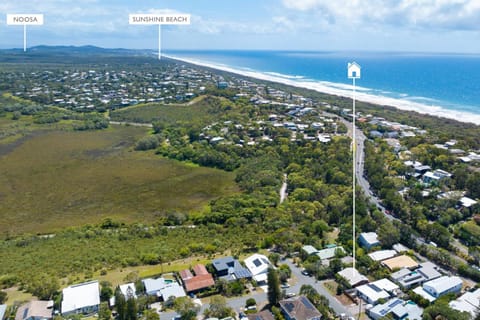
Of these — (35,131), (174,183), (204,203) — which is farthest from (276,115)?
(35,131)

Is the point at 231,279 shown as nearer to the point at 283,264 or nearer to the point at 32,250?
the point at 283,264

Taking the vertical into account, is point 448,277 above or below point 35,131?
below

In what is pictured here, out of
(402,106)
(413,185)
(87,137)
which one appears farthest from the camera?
(402,106)

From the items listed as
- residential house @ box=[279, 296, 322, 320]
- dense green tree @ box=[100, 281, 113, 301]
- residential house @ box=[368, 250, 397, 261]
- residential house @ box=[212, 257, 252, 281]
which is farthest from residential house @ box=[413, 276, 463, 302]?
dense green tree @ box=[100, 281, 113, 301]

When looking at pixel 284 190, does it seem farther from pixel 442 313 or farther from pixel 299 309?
pixel 442 313

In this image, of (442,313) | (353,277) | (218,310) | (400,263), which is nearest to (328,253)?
(353,277)

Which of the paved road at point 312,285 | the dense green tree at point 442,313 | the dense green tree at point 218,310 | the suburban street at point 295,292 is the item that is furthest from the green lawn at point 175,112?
the dense green tree at point 442,313

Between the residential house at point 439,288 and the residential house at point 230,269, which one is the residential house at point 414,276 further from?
the residential house at point 230,269
